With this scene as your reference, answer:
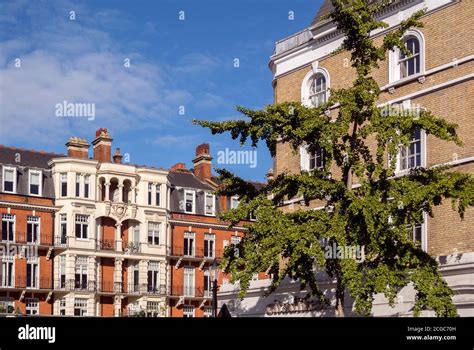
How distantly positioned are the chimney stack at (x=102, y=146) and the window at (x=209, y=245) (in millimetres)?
9453

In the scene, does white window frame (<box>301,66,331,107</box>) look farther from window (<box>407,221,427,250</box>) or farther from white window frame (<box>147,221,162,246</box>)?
white window frame (<box>147,221,162,246</box>)

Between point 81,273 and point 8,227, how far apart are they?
19.8 ft

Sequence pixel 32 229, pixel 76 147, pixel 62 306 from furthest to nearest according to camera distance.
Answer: pixel 76 147, pixel 62 306, pixel 32 229

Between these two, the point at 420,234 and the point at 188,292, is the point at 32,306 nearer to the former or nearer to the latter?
the point at 188,292

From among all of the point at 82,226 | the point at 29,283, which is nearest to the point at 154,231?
the point at 82,226

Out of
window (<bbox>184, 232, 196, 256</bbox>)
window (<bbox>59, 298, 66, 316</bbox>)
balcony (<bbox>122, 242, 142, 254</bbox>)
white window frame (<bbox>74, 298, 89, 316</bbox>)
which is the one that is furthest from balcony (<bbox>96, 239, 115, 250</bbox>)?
window (<bbox>184, 232, 196, 256</bbox>)

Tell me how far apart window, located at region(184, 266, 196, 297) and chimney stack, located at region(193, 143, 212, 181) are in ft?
25.4

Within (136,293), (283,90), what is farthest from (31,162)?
(283,90)

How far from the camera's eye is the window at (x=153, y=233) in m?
62.4

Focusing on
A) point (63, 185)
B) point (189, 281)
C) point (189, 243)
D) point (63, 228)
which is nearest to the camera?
point (63, 228)

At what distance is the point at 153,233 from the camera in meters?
62.6

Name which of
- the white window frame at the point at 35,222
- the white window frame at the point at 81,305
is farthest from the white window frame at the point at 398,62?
the white window frame at the point at 81,305

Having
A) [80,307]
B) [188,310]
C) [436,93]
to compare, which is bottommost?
[188,310]
